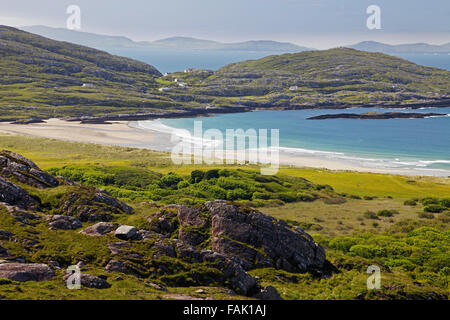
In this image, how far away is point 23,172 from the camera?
1202 inches

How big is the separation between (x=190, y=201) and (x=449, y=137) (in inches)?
4161

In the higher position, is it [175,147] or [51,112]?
[51,112]

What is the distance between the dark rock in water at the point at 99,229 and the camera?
2320 centimetres

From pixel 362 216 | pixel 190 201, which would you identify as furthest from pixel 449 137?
pixel 190 201

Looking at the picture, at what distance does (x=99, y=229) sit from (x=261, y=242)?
33.3 ft

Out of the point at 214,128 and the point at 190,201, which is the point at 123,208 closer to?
the point at 190,201

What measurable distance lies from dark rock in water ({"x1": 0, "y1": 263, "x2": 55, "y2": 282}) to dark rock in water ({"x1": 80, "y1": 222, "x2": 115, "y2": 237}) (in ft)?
16.9

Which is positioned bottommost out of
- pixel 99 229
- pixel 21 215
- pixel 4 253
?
pixel 99 229

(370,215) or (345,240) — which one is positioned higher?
(345,240)

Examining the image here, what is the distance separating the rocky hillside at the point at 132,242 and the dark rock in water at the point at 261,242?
62 millimetres

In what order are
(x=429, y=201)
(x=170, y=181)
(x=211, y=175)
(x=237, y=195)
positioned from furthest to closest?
(x=211, y=175)
(x=170, y=181)
(x=237, y=195)
(x=429, y=201)

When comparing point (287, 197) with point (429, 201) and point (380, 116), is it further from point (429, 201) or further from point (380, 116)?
point (380, 116)

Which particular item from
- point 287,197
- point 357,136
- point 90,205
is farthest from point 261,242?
point 357,136
